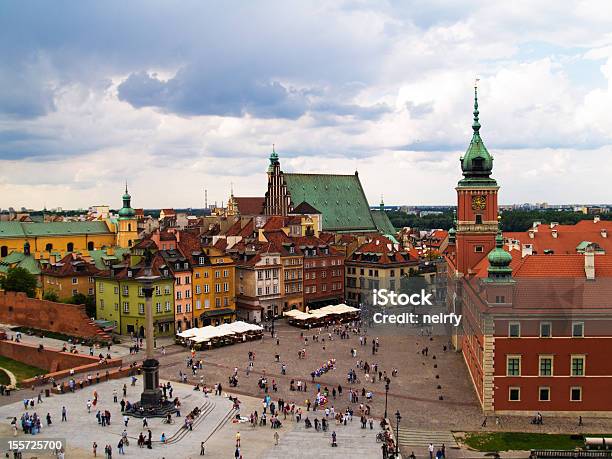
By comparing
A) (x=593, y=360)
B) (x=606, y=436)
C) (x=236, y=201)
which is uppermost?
(x=236, y=201)

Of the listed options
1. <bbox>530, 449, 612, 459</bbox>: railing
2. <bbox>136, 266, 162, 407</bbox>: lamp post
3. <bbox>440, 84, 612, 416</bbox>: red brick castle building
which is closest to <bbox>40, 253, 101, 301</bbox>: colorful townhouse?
<bbox>136, 266, 162, 407</bbox>: lamp post

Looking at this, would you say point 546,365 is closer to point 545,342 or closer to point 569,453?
point 545,342

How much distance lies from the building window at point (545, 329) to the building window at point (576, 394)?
3819mm

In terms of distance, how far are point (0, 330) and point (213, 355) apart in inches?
1019

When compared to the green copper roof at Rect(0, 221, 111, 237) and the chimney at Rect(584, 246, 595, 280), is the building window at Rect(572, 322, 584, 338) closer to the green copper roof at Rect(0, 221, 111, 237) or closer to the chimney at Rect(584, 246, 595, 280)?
the chimney at Rect(584, 246, 595, 280)

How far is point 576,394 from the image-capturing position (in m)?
47.0

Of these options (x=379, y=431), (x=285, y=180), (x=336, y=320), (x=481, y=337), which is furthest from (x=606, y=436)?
(x=285, y=180)

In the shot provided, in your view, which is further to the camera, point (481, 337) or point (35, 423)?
point (481, 337)

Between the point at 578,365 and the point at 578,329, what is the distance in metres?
2.31

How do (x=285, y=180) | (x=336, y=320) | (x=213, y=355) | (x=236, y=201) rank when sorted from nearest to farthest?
(x=213, y=355), (x=336, y=320), (x=285, y=180), (x=236, y=201)

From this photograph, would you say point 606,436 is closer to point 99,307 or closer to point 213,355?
point 213,355

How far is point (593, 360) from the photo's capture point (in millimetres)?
46656

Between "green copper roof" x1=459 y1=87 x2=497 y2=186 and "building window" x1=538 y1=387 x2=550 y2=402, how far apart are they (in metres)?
24.8

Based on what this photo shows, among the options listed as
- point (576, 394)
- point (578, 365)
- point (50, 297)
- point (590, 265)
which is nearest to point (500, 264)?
point (590, 265)
